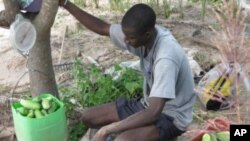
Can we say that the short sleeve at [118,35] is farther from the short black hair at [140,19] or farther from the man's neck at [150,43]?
the short black hair at [140,19]

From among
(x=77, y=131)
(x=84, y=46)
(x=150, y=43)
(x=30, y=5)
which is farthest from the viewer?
(x=84, y=46)

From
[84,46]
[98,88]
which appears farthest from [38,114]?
[84,46]

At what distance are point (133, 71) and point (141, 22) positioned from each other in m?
1.15

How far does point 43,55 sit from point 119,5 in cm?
294

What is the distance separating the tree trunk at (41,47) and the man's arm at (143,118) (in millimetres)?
693

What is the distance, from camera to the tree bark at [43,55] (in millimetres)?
3023

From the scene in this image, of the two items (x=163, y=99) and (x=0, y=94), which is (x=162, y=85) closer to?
(x=163, y=99)

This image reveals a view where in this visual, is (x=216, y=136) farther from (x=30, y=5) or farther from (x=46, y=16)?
(x=30, y=5)

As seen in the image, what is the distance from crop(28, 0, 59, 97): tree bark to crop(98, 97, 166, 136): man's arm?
0.69 m

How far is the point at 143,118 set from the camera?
290cm

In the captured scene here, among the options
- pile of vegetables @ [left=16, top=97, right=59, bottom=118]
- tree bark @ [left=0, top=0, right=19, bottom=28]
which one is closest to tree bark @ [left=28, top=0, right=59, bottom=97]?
tree bark @ [left=0, top=0, right=19, bottom=28]

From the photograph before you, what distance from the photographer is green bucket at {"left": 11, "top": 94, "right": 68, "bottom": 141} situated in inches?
123

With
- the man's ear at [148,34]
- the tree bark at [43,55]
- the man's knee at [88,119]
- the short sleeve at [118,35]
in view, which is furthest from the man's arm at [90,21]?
the man's knee at [88,119]

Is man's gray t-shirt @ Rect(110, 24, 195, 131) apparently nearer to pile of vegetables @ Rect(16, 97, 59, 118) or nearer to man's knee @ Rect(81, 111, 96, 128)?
man's knee @ Rect(81, 111, 96, 128)
